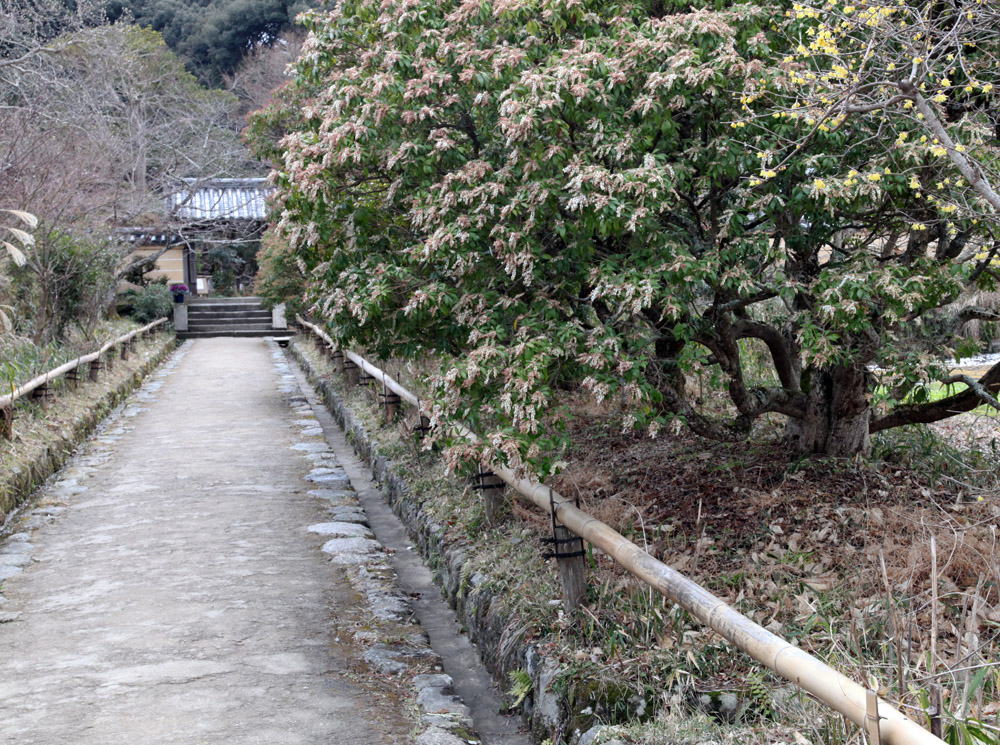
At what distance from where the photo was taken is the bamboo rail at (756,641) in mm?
2207

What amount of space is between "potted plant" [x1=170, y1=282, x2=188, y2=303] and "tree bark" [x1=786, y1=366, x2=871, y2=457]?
23.2 meters

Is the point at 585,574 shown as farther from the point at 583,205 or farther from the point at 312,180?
the point at 312,180

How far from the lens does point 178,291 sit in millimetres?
25969

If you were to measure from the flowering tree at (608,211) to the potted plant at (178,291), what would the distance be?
22.0 meters

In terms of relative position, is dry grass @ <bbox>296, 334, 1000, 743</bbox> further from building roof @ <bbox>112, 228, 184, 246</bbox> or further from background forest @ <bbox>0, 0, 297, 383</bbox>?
building roof @ <bbox>112, 228, 184, 246</bbox>

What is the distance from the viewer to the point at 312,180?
4.70 metres

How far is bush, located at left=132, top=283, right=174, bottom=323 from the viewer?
22219 millimetres

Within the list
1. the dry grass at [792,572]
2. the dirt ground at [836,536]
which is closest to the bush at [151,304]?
the dry grass at [792,572]

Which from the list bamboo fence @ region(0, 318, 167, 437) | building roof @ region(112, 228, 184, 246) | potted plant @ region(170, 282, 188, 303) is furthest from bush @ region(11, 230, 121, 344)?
potted plant @ region(170, 282, 188, 303)

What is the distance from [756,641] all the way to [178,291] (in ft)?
83.1

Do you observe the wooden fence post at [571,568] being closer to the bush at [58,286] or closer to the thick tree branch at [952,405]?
the thick tree branch at [952,405]

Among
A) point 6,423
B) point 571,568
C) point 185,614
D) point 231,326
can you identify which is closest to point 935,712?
point 571,568

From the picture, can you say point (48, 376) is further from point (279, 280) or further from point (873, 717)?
point (873, 717)

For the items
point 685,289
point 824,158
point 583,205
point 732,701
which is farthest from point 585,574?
point 824,158
